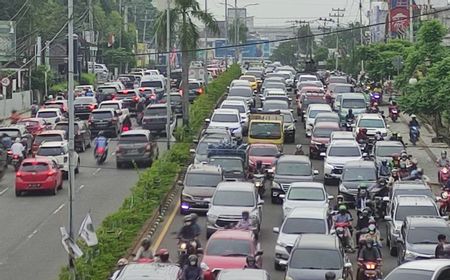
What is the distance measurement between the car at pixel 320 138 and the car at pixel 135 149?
669cm

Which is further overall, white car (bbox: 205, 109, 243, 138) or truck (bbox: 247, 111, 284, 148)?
white car (bbox: 205, 109, 243, 138)

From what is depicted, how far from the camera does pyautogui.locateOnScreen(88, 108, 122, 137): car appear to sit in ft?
186

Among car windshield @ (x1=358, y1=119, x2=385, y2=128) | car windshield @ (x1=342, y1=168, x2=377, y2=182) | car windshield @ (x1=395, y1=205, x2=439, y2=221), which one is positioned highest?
car windshield @ (x1=358, y1=119, x2=385, y2=128)

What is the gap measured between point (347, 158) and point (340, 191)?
524cm

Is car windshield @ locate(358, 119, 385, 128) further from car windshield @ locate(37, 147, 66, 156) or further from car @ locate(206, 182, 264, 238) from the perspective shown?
car @ locate(206, 182, 264, 238)

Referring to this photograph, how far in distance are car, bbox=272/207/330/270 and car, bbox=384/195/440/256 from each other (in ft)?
5.76

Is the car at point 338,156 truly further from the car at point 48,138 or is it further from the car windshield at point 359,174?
the car at point 48,138

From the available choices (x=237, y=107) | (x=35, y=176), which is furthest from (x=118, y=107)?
(x=35, y=176)

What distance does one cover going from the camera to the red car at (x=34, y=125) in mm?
53875

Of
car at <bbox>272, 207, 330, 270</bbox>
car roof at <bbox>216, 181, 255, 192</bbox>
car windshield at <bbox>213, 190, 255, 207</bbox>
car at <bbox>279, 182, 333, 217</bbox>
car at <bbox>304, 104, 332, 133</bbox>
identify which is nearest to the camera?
car at <bbox>272, 207, 330, 270</bbox>

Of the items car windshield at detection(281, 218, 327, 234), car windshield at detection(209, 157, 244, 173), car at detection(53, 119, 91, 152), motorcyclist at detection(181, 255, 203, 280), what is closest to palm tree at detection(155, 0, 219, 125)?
car at detection(53, 119, 91, 152)

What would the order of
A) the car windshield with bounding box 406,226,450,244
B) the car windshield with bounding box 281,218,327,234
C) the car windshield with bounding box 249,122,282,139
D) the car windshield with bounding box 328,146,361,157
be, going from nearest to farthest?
the car windshield with bounding box 406,226,450,244 → the car windshield with bounding box 281,218,327,234 → the car windshield with bounding box 328,146,361,157 → the car windshield with bounding box 249,122,282,139

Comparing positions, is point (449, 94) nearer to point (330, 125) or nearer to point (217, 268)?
point (330, 125)

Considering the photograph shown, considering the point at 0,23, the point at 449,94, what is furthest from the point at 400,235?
the point at 0,23
